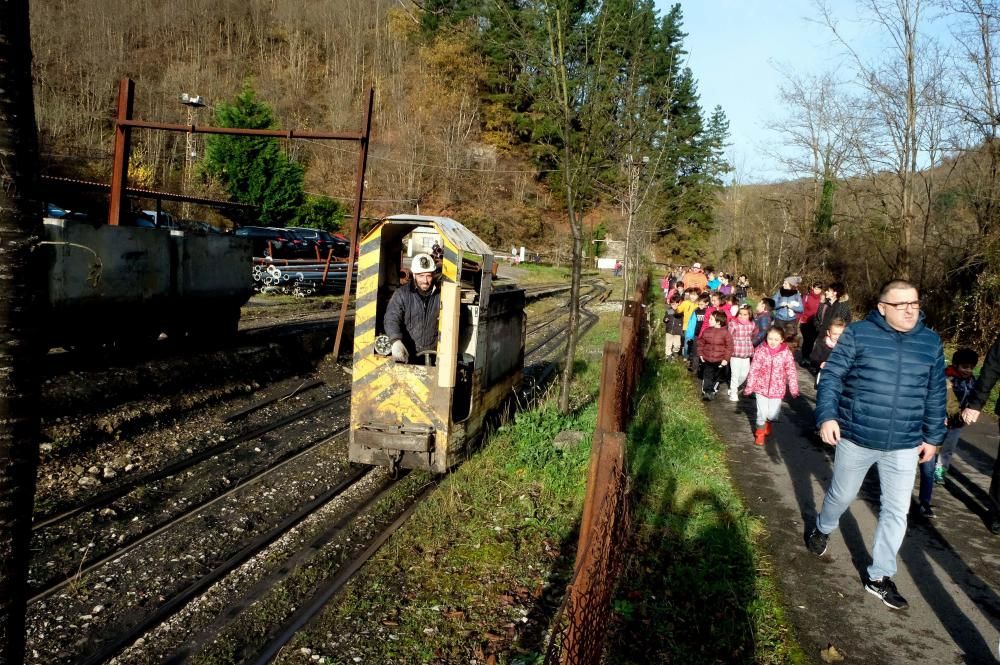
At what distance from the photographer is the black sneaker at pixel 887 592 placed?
4.28 meters

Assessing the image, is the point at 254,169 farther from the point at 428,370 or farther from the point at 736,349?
the point at 428,370

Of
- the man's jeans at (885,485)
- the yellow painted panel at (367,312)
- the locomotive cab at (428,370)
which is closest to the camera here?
the man's jeans at (885,485)

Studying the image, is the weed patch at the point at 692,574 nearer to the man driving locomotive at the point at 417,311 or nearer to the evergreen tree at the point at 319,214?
the man driving locomotive at the point at 417,311

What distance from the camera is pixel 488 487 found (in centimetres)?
627

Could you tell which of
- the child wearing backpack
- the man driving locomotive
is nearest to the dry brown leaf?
the man driving locomotive

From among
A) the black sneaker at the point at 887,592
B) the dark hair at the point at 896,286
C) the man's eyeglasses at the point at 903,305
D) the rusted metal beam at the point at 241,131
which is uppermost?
the rusted metal beam at the point at 241,131

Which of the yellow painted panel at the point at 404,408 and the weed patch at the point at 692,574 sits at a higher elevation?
the yellow painted panel at the point at 404,408

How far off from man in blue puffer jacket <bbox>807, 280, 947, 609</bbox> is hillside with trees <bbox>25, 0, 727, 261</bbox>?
47.8 feet

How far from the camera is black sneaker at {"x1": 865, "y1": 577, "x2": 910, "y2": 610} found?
428cm

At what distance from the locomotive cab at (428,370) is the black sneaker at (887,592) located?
3633 millimetres

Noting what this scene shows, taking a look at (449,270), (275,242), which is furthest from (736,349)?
(275,242)

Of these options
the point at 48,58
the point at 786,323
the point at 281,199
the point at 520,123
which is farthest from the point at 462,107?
the point at 786,323

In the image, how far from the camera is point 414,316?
22.0 ft

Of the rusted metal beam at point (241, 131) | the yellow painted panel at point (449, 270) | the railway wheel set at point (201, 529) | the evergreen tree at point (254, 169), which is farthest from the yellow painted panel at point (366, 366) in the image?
the evergreen tree at point (254, 169)
